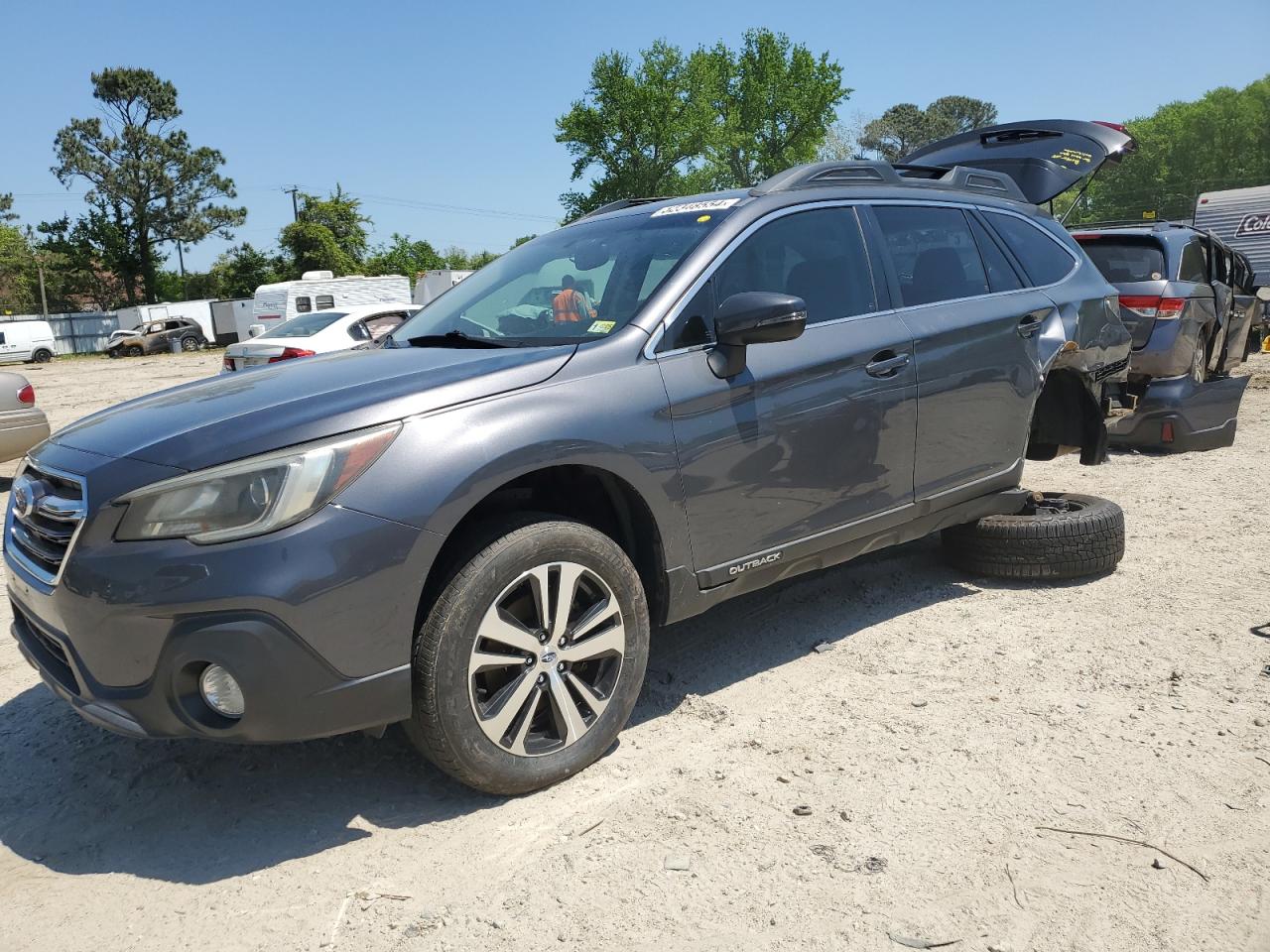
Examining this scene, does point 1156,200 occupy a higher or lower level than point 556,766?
higher

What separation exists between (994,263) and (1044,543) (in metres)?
1.34

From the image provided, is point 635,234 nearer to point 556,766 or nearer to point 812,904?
point 556,766

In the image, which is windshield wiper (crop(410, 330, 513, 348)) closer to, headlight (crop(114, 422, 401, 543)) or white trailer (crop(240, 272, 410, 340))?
headlight (crop(114, 422, 401, 543))

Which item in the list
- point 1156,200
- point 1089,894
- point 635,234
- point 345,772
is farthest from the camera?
point 1156,200

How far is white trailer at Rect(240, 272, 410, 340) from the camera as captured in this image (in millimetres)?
29875

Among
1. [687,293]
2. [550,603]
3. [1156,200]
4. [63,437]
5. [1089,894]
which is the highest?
[1156,200]

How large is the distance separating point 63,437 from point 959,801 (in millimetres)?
2948

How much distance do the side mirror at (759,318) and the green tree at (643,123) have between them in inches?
2183

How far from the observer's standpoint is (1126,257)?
8359 mm

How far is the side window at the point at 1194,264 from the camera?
331 inches

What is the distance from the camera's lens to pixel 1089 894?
7.89 feet

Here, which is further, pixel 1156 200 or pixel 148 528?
pixel 1156 200

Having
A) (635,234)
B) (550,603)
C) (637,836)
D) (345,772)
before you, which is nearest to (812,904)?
(637,836)

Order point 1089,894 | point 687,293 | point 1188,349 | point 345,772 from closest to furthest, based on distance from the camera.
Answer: point 1089,894
point 345,772
point 687,293
point 1188,349
